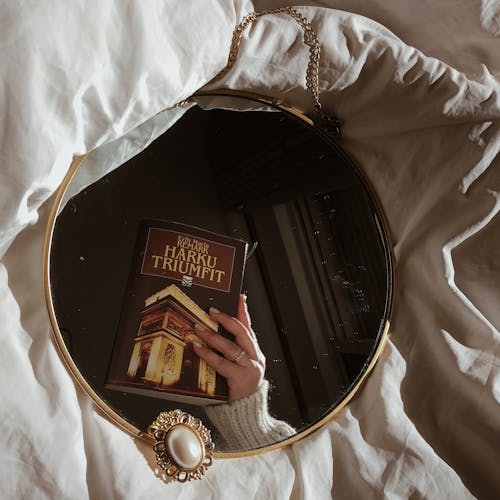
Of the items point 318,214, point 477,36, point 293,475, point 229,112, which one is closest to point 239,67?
point 229,112

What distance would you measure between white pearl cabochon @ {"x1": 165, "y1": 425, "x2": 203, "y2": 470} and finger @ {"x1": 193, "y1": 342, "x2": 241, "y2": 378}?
2.4 inches

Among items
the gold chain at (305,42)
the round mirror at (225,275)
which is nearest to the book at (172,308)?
the round mirror at (225,275)

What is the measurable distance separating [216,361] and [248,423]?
6 centimetres

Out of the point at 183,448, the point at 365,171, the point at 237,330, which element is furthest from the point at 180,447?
the point at 365,171

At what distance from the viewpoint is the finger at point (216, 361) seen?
0.50 meters

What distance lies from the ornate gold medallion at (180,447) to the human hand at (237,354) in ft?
0.15

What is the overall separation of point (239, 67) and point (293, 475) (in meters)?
0.36

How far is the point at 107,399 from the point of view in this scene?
47cm

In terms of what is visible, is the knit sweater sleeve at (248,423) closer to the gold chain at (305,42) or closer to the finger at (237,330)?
the finger at (237,330)

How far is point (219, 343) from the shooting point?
20.2 inches

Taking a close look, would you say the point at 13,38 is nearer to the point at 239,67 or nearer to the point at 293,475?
the point at 239,67

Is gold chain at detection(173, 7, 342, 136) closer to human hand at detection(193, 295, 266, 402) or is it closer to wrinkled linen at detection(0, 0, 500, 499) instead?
wrinkled linen at detection(0, 0, 500, 499)

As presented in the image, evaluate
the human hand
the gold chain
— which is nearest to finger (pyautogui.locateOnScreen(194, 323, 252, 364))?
the human hand

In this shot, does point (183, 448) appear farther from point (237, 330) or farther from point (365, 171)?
point (365, 171)
